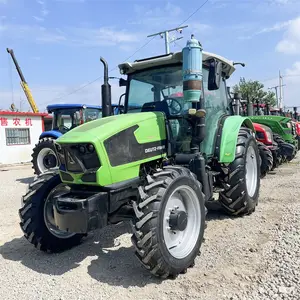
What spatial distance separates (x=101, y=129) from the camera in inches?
141

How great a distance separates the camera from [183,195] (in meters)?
3.74

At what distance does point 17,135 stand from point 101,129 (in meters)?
15.1

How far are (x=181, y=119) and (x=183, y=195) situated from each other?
1.11 metres

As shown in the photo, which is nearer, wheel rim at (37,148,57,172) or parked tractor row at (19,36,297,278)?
parked tractor row at (19,36,297,278)

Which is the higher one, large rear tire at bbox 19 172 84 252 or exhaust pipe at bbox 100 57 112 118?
exhaust pipe at bbox 100 57 112 118

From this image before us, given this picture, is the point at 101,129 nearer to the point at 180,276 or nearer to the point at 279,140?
the point at 180,276

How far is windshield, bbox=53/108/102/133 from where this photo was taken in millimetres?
10141

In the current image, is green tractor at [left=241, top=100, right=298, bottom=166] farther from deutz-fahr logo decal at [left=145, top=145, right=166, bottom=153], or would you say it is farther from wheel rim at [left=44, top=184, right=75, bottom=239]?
wheel rim at [left=44, top=184, right=75, bottom=239]

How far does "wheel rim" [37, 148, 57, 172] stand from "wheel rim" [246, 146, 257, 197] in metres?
6.07

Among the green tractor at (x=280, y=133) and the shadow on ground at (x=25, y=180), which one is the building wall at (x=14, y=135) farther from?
the green tractor at (x=280, y=133)

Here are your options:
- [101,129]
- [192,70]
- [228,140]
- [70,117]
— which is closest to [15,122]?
[70,117]

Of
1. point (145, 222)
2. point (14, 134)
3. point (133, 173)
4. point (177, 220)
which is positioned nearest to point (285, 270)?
point (177, 220)

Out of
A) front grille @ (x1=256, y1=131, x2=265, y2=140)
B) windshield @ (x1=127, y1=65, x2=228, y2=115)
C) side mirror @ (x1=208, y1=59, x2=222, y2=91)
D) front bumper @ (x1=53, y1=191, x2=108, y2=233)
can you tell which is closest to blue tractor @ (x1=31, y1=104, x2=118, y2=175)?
front grille @ (x1=256, y1=131, x2=265, y2=140)

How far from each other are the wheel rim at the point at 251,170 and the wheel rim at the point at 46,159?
6.07 metres
